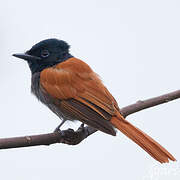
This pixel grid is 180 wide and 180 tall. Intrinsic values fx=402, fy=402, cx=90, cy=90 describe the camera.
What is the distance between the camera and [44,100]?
448 centimetres

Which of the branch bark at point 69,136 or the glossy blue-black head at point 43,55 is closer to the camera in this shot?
the branch bark at point 69,136

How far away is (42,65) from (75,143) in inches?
52.4

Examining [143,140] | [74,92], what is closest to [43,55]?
[74,92]

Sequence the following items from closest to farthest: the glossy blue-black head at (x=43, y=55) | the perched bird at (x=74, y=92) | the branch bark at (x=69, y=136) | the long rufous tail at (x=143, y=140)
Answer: the branch bark at (x=69, y=136) → the long rufous tail at (x=143, y=140) → the perched bird at (x=74, y=92) → the glossy blue-black head at (x=43, y=55)

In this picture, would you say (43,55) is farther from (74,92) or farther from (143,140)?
(143,140)

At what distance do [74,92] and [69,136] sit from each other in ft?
2.13

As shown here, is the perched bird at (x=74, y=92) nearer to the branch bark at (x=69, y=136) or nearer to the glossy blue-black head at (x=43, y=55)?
the glossy blue-black head at (x=43, y=55)

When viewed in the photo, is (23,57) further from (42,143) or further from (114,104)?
(42,143)

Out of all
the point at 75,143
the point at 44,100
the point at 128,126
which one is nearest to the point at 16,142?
the point at 75,143

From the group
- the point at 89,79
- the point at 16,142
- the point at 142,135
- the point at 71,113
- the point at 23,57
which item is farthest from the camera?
the point at 23,57

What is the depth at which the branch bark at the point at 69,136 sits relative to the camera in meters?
2.84

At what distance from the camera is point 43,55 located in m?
4.75

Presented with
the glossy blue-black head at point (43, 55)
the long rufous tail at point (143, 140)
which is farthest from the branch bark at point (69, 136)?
the glossy blue-black head at point (43, 55)

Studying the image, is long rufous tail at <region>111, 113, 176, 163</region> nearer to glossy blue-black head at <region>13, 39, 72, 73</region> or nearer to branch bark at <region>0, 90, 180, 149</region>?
branch bark at <region>0, 90, 180, 149</region>
